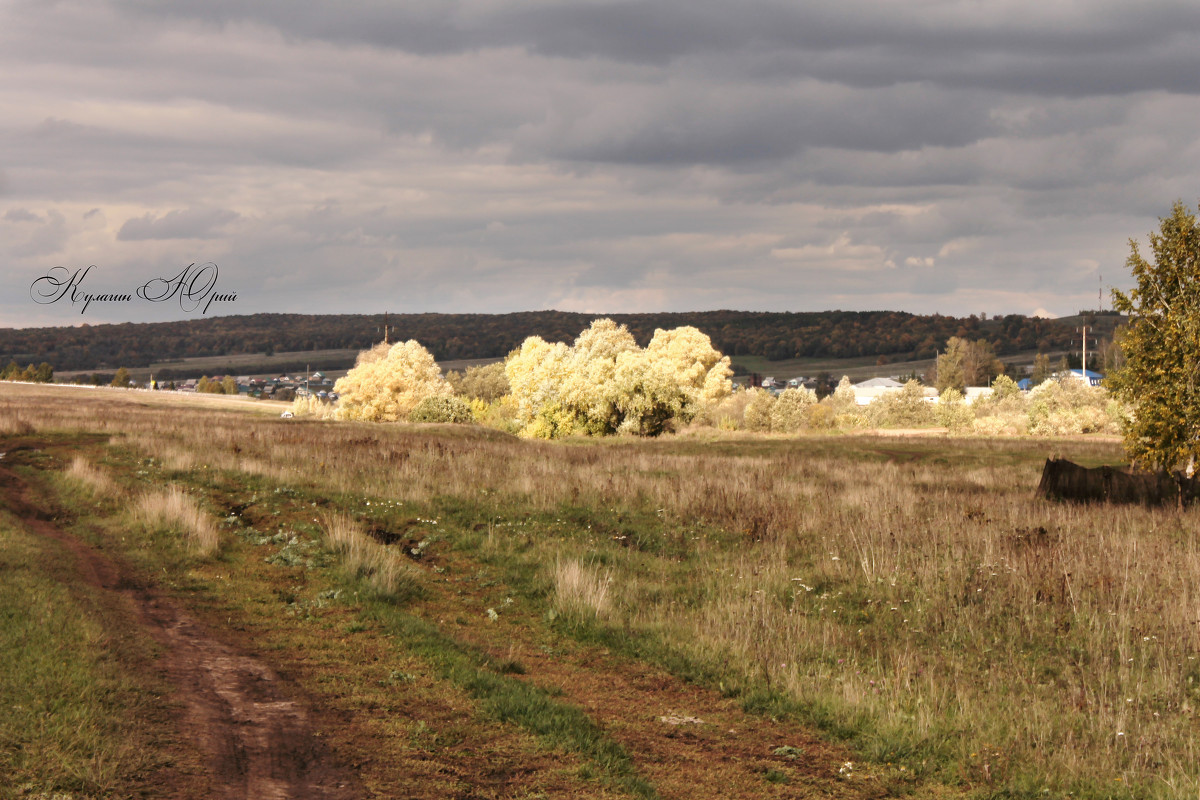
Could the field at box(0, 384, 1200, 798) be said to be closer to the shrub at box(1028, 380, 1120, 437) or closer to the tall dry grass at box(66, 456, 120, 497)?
the tall dry grass at box(66, 456, 120, 497)

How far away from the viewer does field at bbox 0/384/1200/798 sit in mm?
6047

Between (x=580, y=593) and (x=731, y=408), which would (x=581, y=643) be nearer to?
(x=580, y=593)

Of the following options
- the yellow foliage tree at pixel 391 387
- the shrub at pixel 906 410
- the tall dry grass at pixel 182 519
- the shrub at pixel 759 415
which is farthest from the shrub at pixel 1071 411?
the tall dry grass at pixel 182 519

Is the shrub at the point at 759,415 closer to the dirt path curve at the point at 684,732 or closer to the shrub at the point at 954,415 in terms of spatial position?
the shrub at the point at 954,415

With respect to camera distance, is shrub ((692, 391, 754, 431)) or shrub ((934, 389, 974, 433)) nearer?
shrub ((934, 389, 974, 433))

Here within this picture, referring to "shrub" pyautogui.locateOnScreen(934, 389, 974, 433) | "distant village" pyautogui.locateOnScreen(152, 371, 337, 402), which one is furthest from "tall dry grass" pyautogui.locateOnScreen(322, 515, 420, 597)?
"distant village" pyautogui.locateOnScreen(152, 371, 337, 402)

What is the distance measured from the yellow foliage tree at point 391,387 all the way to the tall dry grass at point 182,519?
51.0m

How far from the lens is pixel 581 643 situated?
32.0ft

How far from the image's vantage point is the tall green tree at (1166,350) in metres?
18.2

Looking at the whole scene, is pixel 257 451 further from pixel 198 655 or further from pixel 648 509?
pixel 198 655

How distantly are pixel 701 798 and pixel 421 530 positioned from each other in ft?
32.7

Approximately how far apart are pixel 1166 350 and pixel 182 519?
2042 cm

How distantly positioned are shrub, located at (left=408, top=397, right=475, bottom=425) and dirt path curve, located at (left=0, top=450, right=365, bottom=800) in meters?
47.6

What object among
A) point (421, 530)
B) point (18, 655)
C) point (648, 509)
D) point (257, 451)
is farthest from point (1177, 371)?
point (257, 451)
